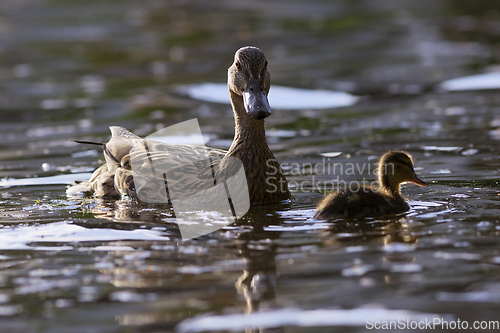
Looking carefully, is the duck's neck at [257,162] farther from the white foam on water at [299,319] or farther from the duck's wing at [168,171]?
the white foam on water at [299,319]

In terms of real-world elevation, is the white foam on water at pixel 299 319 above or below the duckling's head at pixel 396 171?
below

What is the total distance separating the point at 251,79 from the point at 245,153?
0.65 metres

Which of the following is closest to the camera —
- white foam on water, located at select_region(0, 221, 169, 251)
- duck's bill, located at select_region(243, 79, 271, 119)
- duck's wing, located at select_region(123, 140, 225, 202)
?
white foam on water, located at select_region(0, 221, 169, 251)

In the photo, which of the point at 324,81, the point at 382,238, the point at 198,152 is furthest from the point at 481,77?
the point at 382,238

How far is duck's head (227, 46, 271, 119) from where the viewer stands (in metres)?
5.67

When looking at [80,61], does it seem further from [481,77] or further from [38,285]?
[38,285]

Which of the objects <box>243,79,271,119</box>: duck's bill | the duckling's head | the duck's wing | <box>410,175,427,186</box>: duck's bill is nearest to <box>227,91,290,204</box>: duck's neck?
the duck's wing

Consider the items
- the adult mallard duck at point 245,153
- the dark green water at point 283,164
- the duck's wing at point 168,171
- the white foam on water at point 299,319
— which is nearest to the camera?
the white foam on water at point 299,319

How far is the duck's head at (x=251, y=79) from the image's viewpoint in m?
5.67

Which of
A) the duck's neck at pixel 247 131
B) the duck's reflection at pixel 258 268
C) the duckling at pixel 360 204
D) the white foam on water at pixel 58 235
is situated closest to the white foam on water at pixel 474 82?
the duck's neck at pixel 247 131

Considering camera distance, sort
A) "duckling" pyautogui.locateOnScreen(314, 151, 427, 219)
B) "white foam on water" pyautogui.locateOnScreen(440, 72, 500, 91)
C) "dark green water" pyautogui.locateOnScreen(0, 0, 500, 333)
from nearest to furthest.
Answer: "dark green water" pyautogui.locateOnScreen(0, 0, 500, 333) < "duckling" pyautogui.locateOnScreen(314, 151, 427, 219) < "white foam on water" pyautogui.locateOnScreen(440, 72, 500, 91)

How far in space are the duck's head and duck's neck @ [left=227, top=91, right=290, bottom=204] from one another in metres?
0.27

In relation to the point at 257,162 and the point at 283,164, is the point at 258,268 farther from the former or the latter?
the point at 283,164

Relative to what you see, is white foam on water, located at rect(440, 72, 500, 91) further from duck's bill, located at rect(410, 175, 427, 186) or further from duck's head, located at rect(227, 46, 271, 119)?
duck's head, located at rect(227, 46, 271, 119)
